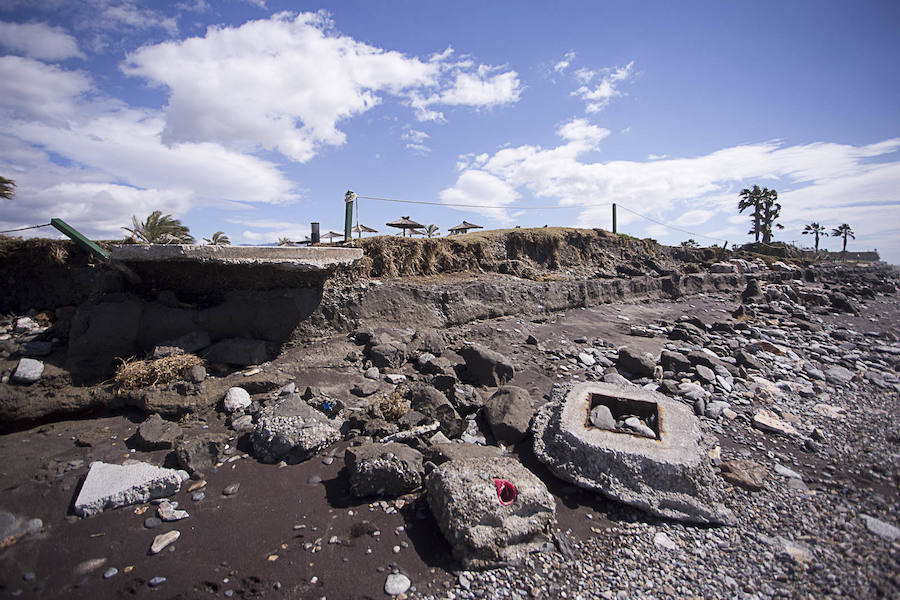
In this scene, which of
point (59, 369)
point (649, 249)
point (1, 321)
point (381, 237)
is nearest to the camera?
point (59, 369)

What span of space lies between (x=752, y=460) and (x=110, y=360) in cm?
699

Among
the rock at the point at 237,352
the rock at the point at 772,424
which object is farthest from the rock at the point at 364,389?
the rock at the point at 772,424

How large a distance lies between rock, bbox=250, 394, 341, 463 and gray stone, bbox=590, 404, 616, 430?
2.54 meters

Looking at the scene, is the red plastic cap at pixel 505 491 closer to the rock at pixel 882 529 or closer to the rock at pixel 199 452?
the rock at pixel 882 529

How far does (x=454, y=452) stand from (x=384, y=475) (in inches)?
25.0

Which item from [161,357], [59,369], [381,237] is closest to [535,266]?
[381,237]

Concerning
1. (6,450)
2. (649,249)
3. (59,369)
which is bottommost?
(6,450)

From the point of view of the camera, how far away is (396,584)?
2236 mm

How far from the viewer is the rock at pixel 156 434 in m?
3.42

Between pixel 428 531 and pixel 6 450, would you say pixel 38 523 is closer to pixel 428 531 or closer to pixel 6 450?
pixel 6 450

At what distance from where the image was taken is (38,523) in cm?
266

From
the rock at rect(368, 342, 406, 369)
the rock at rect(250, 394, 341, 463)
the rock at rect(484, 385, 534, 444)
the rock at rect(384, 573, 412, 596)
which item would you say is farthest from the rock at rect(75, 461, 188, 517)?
the rock at rect(484, 385, 534, 444)

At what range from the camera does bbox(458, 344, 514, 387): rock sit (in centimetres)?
511

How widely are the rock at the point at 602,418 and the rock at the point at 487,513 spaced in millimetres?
1108
